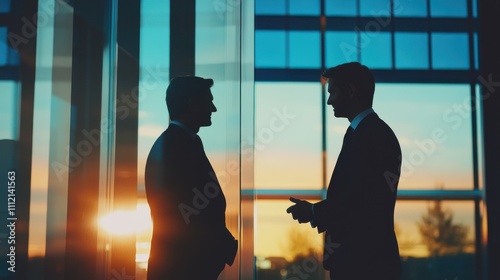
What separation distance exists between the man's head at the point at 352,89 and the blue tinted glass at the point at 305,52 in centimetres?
311

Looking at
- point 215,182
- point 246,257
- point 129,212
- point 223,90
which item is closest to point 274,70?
point 246,257

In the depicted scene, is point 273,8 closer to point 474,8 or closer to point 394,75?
point 394,75

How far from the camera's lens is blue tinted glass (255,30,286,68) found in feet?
18.5

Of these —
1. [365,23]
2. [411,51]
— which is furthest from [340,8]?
[411,51]

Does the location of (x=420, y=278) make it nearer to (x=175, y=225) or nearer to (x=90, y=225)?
(x=90, y=225)

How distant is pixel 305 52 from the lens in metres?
5.68

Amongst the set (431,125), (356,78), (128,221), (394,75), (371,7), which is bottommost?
(128,221)

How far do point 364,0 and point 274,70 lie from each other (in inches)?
40.3

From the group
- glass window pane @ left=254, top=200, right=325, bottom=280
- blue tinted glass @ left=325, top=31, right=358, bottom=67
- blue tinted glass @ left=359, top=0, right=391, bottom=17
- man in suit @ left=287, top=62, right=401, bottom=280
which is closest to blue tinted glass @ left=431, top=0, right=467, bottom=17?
blue tinted glass @ left=359, top=0, right=391, bottom=17

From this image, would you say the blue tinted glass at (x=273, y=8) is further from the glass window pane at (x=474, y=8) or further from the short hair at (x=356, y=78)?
the short hair at (x=356, y=78)

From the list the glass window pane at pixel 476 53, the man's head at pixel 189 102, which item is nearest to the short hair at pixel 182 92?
the man's head at pixel 189 102

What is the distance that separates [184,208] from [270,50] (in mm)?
3709

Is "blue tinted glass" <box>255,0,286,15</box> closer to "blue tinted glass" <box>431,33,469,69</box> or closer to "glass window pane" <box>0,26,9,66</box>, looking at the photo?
"blue tinted glass" <box>431,33,469,69</box>

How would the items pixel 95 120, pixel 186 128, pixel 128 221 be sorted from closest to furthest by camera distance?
pixel 186 128, pixel 128 221, pixel 95 120
